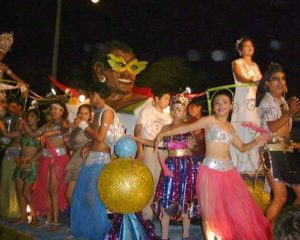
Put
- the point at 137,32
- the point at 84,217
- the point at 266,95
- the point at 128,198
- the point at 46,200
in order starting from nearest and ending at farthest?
the point at 128,198 → the point at 266,95 → the point at 84,217 → the point at 46,200 → the point at 137,32

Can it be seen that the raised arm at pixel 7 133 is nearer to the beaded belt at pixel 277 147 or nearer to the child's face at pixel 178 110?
the child's face at pixel 178 110

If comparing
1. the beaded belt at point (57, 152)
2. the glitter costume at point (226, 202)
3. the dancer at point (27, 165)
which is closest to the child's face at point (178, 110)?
the glitter costume at point (226, 202)

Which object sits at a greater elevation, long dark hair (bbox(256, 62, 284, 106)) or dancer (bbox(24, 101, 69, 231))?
long dark hair (bbox(256, 62, 284, 106))

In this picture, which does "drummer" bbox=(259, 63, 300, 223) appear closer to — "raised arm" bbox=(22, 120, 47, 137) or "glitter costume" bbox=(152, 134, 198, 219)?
"glitter costume" bbox=(152, 134, 198, 219)

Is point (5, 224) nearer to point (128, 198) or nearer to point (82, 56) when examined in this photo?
point (128, 198)

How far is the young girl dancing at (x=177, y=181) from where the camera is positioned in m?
6.03

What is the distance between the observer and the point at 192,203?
6.13 m

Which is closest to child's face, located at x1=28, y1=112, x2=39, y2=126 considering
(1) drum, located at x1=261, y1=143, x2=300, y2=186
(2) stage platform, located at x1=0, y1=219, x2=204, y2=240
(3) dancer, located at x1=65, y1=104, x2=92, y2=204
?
(3) dancer, located at x1=65, y1=104, x2=92, y2=204

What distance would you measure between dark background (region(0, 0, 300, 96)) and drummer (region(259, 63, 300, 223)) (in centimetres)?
1213

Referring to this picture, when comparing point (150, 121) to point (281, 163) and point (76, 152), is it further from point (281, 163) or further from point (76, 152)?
point (281, 163)

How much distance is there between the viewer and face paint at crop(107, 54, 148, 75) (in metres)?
6.36

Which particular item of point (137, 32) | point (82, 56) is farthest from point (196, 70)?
point (82, 56)

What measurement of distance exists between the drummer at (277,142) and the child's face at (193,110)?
48.3 inches

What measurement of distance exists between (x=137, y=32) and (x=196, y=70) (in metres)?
3.27
